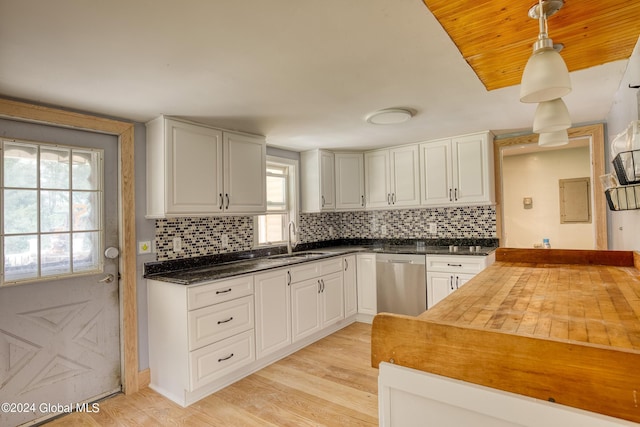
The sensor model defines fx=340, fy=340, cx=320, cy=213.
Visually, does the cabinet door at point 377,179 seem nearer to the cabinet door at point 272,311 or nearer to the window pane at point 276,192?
the window pane at point 276,192

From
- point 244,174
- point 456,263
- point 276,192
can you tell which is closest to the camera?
point 244,174

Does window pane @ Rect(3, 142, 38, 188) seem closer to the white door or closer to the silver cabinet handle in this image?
the white door

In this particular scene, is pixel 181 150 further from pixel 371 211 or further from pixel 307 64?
pixel 371 211

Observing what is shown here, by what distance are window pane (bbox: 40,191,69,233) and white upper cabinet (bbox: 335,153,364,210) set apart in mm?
2873

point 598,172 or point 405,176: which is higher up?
point 405,176

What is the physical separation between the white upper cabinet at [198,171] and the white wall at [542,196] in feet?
13.6

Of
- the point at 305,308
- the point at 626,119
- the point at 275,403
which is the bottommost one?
the point at 275,403

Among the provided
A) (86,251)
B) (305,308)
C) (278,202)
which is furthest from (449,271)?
(86,251)

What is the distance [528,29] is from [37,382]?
141 inches

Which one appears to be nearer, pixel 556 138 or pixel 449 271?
pixel 556 138

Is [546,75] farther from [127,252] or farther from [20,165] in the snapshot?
[20,165]

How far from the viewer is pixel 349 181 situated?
177 inches

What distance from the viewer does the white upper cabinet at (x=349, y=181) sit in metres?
4.47

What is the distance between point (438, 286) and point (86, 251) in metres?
3.26
